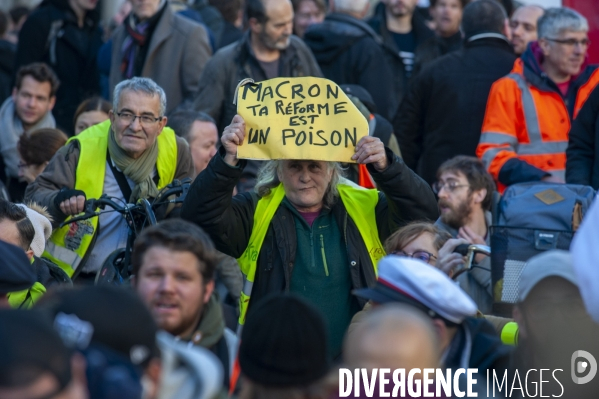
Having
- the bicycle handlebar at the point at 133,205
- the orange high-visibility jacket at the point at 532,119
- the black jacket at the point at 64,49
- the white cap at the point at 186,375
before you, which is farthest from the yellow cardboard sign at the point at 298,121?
the black jacket at the point at 64,49

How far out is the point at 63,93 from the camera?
435 inches

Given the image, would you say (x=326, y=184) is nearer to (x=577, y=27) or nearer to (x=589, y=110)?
(x=589, y=110)

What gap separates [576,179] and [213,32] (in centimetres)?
527

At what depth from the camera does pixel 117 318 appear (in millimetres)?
3674

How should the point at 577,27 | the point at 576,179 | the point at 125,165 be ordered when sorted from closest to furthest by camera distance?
the point at 125,165, the point at 576,179, the point at 577,27

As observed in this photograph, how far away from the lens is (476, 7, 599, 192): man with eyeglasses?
27.5 ft

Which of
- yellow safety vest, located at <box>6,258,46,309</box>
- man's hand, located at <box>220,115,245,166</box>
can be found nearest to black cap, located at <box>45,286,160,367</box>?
yellow safety vest, located at <box>6,258,46,309</box>

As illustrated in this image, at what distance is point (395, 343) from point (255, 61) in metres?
5.43

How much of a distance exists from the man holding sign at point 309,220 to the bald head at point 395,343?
1.97 metres

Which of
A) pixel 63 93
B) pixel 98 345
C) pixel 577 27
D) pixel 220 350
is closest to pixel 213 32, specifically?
pixel 63 93

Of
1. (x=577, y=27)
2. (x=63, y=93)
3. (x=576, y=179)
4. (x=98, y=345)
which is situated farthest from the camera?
(x=63, y=93)

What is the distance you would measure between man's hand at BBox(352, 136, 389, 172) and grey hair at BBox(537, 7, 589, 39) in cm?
302

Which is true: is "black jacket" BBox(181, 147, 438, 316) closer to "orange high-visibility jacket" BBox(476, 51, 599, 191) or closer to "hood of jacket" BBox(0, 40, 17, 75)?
"orange high-visibility jacket" BBox(476, 51, 599, 191)

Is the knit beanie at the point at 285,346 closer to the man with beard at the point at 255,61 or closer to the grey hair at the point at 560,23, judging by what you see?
the man with beard at the point at 255,61
